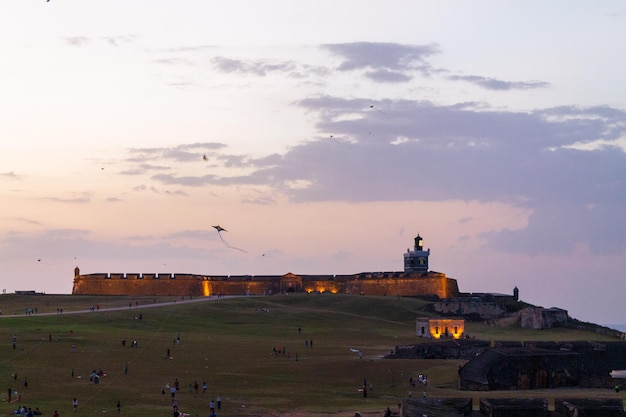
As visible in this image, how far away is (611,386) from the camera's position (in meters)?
61.0

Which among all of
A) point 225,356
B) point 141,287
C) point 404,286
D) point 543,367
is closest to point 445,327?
point 225,356

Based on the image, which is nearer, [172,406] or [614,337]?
[172,406]

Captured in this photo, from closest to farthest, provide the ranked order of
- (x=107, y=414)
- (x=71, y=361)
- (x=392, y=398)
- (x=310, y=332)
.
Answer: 1. (x=107, y=414)
2. (x=392, y=398)
3. (x=71, y=361)
4. (x=310, y=332)

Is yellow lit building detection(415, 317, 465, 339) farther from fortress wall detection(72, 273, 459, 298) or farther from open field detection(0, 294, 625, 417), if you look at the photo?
fortress wall detection(72, 273, 459, 298)

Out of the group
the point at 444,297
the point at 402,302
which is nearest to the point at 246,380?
the point at 402,302

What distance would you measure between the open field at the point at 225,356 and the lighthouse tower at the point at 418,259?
29.0 m

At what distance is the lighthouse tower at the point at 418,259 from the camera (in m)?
155

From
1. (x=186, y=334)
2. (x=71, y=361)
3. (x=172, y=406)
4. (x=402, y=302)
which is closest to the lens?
(x=172, y=406)

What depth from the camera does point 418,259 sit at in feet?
509

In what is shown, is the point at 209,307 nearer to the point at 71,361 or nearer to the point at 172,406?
the point at 71,361

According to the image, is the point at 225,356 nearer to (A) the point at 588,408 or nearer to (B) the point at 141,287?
(A) the point at 588,408

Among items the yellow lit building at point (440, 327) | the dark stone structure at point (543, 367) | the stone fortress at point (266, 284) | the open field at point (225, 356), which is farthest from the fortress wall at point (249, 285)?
the dark stone structure at point (543, 367)

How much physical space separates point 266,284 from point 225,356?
7369cm

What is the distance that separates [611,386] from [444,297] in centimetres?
8265
